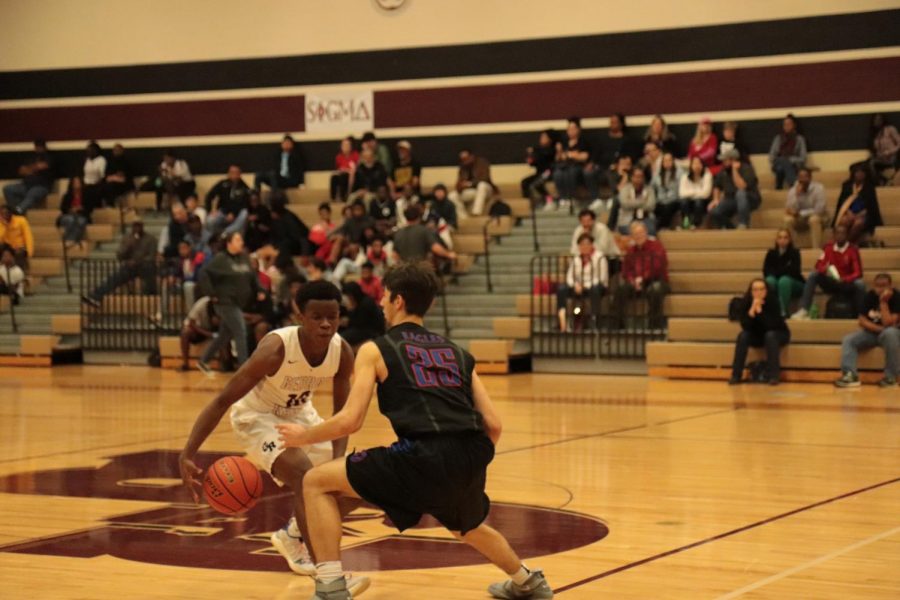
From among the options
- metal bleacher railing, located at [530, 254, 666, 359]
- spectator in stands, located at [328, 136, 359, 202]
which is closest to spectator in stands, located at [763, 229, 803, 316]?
metal bleacher railing, located at [530, 254, 666, 359]

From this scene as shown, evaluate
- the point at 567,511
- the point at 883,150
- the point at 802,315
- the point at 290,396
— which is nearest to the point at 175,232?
the point at 802,315

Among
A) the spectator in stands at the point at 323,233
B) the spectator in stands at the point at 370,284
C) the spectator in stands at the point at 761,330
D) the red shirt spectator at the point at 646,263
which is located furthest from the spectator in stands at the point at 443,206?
the spectator in stands at the point at 761,330

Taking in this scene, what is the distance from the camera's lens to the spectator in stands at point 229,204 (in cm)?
2278

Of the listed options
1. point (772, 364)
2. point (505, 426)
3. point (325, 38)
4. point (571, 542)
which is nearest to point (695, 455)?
point (505, 426)

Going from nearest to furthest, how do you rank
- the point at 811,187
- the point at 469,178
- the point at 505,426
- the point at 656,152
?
the point at 505,426 → the point at 811,187 → the point at 656,152 → the point at 469,178

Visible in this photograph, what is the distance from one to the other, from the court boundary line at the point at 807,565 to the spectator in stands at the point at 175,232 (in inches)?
667

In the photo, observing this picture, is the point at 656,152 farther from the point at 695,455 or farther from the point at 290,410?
the point at 290,410

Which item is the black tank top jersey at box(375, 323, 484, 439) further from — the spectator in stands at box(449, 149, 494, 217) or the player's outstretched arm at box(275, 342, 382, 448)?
the spectator in stands at box(449, 149, 494, 217)

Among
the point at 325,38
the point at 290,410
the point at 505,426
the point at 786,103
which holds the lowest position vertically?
the point at 505,426

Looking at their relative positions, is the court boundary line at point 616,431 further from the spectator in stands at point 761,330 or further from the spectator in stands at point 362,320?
the spectator in stands at point 362,320

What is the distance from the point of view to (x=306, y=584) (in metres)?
6.25

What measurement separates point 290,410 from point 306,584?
0.96 m

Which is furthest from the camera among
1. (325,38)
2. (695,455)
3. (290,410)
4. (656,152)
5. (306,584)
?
(325,38)

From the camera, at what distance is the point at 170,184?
82.7 feet
